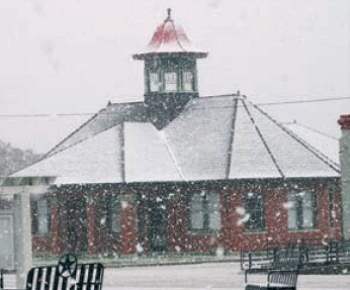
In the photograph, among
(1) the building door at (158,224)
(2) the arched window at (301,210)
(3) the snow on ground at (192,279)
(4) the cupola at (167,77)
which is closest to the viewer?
(3) the snow on ground at (192,279)

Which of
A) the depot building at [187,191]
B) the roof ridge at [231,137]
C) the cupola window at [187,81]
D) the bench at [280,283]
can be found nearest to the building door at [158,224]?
the depot building at [187,191]

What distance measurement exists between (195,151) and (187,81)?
4898mm

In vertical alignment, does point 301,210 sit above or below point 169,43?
below

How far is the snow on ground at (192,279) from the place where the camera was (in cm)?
3272

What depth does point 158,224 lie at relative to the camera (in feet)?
182

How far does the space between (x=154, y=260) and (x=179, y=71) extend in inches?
494

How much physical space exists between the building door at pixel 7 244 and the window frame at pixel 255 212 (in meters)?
29.6

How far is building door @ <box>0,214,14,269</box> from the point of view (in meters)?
25.9

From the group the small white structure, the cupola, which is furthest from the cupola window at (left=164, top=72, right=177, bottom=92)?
the small white structure

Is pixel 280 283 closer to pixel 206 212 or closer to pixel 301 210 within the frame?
pixel 206 212

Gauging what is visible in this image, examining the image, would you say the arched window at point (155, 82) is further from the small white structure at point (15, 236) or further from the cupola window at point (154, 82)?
the small white structure at point (15, 236)

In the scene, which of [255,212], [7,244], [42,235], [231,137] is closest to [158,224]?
[255,212]

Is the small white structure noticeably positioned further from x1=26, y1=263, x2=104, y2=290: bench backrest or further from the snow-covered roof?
the snow-covered roof

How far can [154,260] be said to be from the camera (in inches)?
2055
